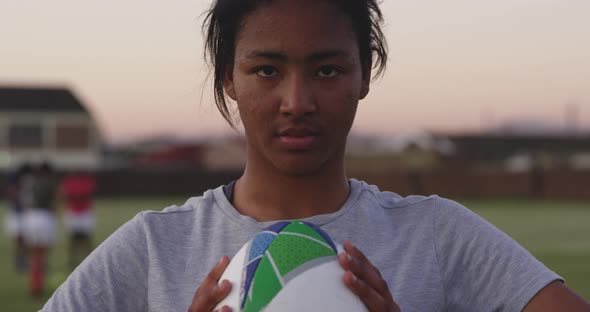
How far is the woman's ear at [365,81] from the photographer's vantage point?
8.66ft

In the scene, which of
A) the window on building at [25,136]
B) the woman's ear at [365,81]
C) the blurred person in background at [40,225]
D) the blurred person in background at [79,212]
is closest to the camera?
the woman's ear at [365,81]

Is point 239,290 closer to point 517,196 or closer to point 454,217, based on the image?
point 454,217

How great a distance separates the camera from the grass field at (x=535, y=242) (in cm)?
1212

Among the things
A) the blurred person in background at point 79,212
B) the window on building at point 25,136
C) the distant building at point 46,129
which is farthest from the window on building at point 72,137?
the blurred person in background at point 79,212

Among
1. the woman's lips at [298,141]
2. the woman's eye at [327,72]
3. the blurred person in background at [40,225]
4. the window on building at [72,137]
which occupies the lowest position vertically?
the window on building at [72,137]

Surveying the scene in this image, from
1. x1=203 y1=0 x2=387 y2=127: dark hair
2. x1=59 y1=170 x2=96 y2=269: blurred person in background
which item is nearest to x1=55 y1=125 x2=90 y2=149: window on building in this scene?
x1=59 y1=170 x2=96 y2=269: blurred person in background

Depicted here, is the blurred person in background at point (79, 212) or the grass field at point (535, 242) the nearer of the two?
the grass field at point (535, 242)

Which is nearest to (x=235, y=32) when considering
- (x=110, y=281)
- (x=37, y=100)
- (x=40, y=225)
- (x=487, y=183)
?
(x=110, y=281)

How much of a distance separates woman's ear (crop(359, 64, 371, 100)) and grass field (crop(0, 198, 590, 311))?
8427 millimetres

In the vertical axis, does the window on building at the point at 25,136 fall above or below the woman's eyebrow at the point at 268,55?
below

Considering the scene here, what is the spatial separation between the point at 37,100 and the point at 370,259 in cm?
7476

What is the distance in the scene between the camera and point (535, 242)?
19.4 metres

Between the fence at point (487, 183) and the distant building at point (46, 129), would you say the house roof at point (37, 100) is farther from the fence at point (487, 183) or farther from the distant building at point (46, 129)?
Result: the fence at point (487, 183)

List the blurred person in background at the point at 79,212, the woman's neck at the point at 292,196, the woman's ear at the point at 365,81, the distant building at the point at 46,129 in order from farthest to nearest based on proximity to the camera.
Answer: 1. the distant building at the point at 46,129
2. the blurred person in background at the point at 79,212
3. the woman's ear at the point at 365,81
4. the woman's neck at the point at 292,196
